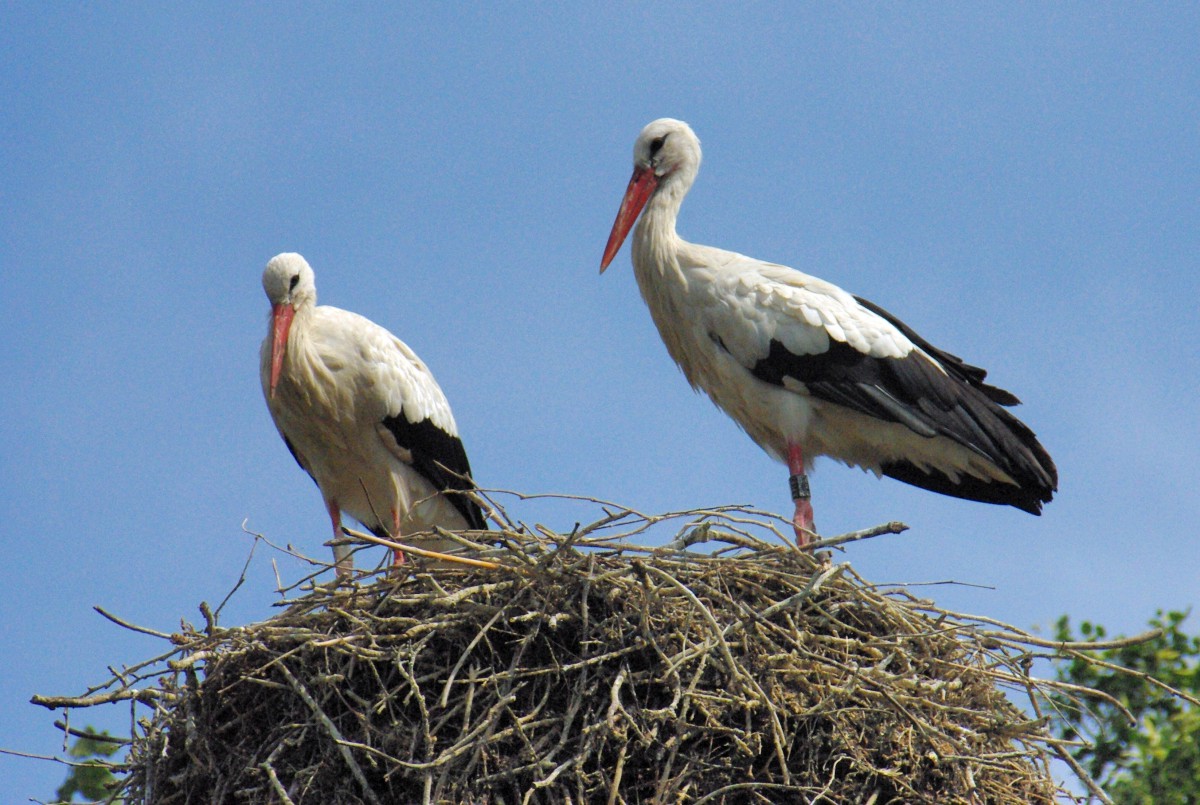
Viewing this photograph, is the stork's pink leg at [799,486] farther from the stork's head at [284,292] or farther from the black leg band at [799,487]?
the stork's head at [284,292]

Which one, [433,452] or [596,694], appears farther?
[433,452]

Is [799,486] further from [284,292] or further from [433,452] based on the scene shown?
[284,292]

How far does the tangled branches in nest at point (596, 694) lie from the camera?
11.4ft

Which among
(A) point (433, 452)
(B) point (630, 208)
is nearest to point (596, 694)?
(A) point (433, 452)

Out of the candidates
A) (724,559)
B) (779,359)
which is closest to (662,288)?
(779,359)

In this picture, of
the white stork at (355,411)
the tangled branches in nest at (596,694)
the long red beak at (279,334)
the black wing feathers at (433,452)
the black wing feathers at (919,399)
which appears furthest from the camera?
the black wing feathers at (433,452)

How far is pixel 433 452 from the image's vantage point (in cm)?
596

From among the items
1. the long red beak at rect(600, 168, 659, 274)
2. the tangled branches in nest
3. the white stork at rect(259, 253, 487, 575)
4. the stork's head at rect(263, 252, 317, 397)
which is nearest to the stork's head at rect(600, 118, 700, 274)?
the long red beak at rect(600, 168, 659, 274)

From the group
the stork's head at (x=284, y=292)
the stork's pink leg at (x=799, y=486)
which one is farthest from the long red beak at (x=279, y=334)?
the stork's pink leg at (x=799, y=486)

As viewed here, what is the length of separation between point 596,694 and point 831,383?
6.78 ft

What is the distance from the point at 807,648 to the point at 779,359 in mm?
1722

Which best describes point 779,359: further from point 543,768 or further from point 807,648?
point 543,768

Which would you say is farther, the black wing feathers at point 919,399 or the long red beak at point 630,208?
the long red beak at point 630,208

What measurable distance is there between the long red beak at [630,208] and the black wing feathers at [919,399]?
979 millimetres
